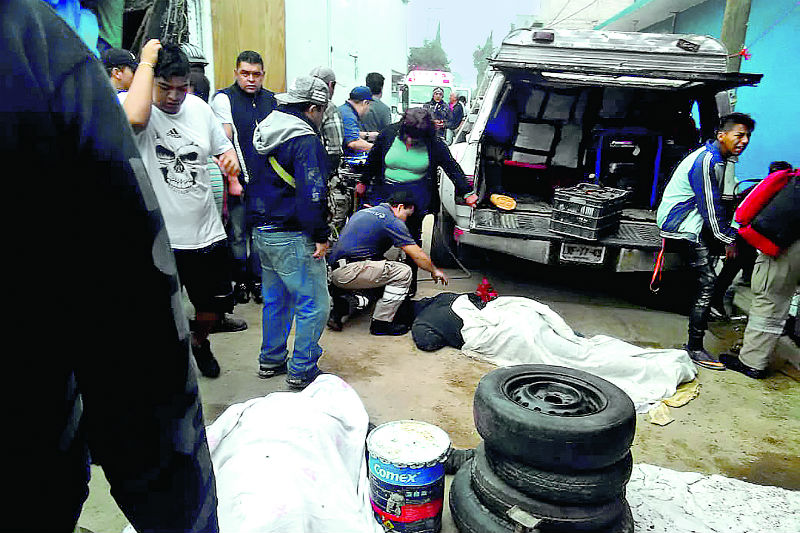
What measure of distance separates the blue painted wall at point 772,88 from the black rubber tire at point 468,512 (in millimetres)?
7590

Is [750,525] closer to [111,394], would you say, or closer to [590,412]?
[590,412]

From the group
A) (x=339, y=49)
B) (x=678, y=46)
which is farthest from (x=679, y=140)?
(x=339, y=49)

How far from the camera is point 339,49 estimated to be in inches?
488

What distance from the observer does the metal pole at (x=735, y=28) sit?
22.2 ft

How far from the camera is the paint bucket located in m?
2.32

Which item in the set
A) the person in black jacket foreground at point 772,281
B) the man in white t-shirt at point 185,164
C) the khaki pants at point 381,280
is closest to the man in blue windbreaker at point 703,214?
the person in black jacket foreground at point 772,281

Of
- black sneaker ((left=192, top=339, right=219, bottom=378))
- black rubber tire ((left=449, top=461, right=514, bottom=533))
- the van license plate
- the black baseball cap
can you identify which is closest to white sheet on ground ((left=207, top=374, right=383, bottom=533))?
black rubber tire ((left=449, top=461, right=514, bottom=533))

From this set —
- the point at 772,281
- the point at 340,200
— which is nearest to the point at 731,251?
the point at 772,281

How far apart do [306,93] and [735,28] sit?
6.12 m

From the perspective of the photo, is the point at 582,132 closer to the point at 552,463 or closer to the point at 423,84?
the point at 552,463

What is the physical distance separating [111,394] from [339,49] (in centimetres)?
1274

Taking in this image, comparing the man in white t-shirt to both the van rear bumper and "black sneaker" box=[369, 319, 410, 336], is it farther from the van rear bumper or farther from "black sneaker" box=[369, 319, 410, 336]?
the van rear bumper

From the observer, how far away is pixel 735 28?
686 centimetres

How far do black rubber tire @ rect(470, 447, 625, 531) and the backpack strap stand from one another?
2.13 m
